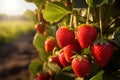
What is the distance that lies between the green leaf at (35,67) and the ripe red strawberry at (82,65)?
1274 millimetres

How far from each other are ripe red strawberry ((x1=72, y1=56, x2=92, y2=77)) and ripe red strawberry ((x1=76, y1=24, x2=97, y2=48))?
0.35ft

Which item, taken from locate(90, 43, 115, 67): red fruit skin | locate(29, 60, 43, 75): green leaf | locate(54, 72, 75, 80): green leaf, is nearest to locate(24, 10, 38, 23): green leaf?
locate(29, 60, 43, 75): green leaf

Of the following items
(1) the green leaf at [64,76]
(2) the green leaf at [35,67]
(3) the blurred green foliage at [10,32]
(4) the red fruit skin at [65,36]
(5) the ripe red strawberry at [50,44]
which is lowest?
(3) the blurred green foliage at [10,32]

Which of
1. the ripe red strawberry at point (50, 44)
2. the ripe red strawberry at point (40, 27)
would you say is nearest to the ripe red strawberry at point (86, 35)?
the ripe red strawberry at point (50, 44)

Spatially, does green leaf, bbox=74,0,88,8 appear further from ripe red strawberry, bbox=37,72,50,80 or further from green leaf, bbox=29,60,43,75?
green leaf, bbox=29,60,43,75

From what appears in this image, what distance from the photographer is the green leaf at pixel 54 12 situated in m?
2.40

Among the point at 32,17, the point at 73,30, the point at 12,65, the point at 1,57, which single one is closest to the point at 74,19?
the point at 73,30

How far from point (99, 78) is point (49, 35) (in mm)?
1238

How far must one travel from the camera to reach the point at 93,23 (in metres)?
2.23

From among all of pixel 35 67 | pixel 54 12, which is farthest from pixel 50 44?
pixel 35 67

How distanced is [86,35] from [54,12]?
16.7 inches

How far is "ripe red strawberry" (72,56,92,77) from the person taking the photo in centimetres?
210

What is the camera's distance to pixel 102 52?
2.00 metres

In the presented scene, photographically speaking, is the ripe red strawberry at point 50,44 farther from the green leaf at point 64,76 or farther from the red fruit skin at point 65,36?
the red fruit skin at point 65,36
